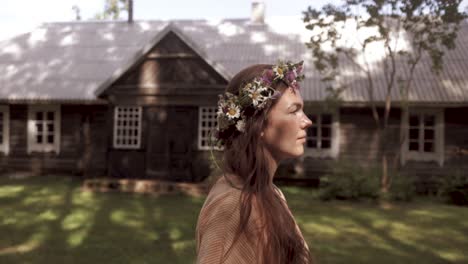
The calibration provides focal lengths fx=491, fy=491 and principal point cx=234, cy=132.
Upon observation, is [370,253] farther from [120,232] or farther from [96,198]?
[96,198]

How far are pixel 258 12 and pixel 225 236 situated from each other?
19.8 meters

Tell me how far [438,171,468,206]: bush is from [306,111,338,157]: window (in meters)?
3.55

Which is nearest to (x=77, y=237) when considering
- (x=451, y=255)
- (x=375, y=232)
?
(x=375, y=232)

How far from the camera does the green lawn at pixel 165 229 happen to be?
7457 millimetres

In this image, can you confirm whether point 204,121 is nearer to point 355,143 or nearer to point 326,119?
point 326,119

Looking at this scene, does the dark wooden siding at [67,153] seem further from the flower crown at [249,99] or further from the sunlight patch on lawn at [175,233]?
the flower crown at [249,99]

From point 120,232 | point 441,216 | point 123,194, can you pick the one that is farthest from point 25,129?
point 441,216

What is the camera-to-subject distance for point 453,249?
815 centimetres

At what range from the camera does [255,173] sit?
1891mm

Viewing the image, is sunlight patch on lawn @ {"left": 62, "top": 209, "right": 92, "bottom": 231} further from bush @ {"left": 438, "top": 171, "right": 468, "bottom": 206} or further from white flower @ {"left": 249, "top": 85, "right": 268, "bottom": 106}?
bush @ {"left": 438, "top": 171, "right": 468, "bottom": 206}

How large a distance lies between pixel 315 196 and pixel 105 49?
1100 centimetres

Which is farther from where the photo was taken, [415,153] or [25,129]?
[25,129]

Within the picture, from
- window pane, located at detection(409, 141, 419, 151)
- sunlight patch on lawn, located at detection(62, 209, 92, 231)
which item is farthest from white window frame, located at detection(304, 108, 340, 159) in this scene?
sunlight patch on lawn, located at detection(62, 209, 92, 231)

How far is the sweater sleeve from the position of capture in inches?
67.5
